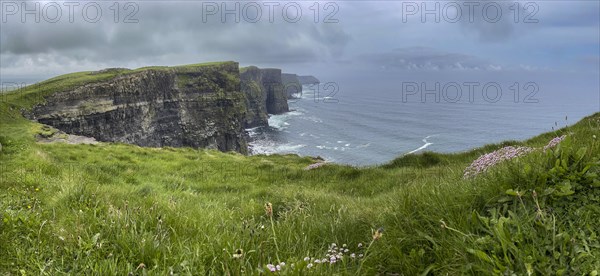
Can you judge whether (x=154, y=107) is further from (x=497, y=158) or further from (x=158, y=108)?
(x=497, y=158)

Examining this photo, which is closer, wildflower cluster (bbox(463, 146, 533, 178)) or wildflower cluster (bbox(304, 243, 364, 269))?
wildflower cluster (bbox(304, 243, 364, 269))

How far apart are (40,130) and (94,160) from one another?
28.9 meters

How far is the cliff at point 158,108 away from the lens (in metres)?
94.5

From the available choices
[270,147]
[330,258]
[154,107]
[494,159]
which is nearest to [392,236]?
[330,258]

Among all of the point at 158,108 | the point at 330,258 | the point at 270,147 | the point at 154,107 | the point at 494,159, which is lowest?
the point at 270,147

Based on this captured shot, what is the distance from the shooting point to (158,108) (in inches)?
5202

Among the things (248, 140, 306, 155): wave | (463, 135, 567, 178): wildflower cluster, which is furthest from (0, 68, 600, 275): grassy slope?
(248, 140, 306, 155): wave

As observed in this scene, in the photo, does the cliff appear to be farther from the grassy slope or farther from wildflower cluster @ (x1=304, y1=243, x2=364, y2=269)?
wildflower cluster @ (x1=304, y1=243, x2=364, y2=269)


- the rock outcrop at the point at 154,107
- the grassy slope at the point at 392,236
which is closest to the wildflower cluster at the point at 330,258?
the grassy slope at the point at 392,236

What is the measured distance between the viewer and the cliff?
94525 mm

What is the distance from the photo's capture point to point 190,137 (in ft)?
458

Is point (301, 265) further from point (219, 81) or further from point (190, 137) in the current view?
point (219, 81)

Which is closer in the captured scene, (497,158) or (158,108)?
(497,158)

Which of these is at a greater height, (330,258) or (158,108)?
(158,108)
